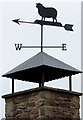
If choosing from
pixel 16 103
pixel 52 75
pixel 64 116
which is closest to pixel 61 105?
pixel 64 116

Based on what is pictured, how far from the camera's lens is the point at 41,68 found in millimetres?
14164

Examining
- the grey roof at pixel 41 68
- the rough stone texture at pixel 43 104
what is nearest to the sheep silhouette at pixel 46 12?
the grey roof at pixel 41 68

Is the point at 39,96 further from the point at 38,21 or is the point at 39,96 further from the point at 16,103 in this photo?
the point at 38,21

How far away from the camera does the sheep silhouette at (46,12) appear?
1516 cm

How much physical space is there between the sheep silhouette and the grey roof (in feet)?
4.12

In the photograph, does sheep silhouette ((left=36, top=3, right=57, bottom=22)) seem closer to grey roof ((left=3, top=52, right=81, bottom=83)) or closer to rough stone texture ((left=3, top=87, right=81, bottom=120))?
grey roof ((left=3, top=52, right=81, bottom=83))

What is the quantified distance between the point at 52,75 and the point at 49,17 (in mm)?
1909

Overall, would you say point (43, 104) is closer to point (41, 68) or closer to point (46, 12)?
point (41, 68)

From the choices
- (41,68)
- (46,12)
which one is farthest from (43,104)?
(46,12)

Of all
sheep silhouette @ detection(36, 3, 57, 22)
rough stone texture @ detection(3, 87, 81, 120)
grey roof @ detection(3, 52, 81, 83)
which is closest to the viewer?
rough stone texture @ detection(3, 87, 81, 120)

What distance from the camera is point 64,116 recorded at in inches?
542

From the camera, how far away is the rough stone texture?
13.3 m

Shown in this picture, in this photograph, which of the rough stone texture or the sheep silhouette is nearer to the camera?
the rough stone texture

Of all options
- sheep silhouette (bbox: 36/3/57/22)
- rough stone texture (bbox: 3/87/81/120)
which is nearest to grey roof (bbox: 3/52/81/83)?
rough stone texture (bbox: 3/87/81/120)
